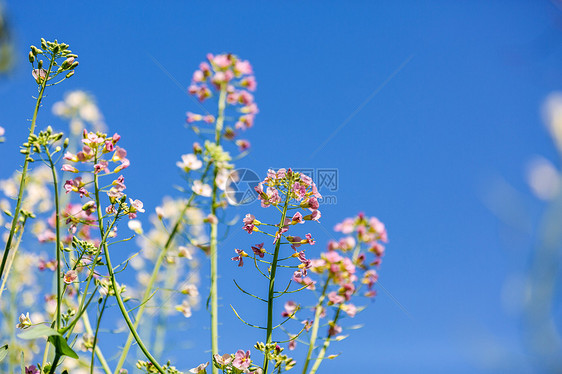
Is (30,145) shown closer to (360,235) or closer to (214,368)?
(214,368)

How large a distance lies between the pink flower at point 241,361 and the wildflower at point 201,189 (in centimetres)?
52

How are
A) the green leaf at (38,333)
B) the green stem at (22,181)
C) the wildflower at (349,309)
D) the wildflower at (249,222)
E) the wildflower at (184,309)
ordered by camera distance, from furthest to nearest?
the wildflower at (184,309) → the wildflower at (349,309) → the wildflower at (249,222) → the green stem at (22,181) → the green leaf at (38,333)

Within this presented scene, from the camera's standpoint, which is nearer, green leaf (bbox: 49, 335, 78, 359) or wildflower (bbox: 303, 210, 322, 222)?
green leaf (bbox: 49, 335, 78, 359)

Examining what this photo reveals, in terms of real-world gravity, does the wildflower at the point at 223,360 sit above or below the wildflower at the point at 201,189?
below

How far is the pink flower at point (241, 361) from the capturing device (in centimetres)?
140

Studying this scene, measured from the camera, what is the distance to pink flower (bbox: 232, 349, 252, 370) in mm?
1396

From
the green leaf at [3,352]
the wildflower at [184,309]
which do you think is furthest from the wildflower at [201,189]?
the green leaf at [3,352]

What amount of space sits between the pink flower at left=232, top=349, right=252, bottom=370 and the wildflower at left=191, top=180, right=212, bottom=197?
0.52 meters

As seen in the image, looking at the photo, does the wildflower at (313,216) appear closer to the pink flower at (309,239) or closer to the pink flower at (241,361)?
the pink flower at (309,239)

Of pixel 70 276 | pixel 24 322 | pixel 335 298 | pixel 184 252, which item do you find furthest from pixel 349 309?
pixel 24 322

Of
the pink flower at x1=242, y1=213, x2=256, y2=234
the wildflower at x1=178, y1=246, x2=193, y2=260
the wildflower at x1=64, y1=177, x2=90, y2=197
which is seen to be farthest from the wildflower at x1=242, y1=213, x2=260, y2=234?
the wildflower at x1=64, y1=177, x2=90, y2=197

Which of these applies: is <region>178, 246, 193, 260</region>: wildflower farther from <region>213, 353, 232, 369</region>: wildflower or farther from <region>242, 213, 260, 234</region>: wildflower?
<region>213, 353, 232, 369</region>: wildflower

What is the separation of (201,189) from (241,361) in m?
0.57

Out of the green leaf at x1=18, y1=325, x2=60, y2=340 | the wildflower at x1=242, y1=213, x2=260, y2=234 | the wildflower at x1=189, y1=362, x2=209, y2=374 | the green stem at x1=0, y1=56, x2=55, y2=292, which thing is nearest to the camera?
the green leaf at x1=18, y1=325, x2=60, y2=340
